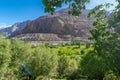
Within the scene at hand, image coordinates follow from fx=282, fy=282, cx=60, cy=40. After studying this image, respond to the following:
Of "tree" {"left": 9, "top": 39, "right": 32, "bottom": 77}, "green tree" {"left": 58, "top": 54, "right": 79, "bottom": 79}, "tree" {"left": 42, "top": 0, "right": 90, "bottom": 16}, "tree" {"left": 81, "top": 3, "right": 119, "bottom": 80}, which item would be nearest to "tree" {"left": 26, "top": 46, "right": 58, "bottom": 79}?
"tree" {"left": 9, "top": 39, "right": 32, "bottom": 77}

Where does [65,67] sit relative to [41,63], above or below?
below

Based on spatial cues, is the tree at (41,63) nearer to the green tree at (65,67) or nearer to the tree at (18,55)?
the tree at (18,55)

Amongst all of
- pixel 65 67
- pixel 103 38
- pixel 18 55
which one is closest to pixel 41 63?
pixel 18 55

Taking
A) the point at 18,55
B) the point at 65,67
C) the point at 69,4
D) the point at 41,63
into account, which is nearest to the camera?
the point at 69,4

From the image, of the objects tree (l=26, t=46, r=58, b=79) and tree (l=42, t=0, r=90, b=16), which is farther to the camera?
tree (l=26, t=46, r=58, b=79)

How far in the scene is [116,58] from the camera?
18.3 metres

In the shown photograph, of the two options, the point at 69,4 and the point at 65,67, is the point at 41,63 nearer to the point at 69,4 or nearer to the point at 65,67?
the point at 65,67

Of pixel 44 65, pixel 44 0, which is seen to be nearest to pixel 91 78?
pixel 44 65

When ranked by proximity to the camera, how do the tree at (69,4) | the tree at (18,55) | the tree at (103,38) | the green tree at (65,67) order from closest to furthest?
the tree at (69,4) < the tree at (103,38) < the tree at (18,55) < the green tree at (65,67)

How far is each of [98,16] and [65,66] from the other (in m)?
83.3

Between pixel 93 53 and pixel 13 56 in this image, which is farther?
pixel 13 56

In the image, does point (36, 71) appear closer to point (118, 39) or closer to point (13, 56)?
point (13, 56)

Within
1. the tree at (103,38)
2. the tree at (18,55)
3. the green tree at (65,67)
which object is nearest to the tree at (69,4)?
the tree at (103,38)

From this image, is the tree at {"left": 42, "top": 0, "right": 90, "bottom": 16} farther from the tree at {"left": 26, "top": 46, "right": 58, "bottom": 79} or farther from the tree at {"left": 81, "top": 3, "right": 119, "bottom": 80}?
the tree at {"left": 26, "top": 46, "right": 58, "bottom": 79}
